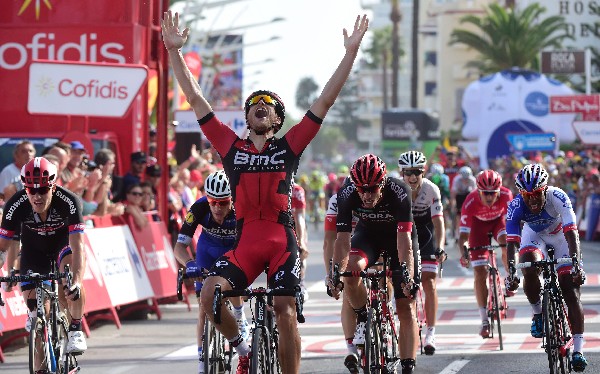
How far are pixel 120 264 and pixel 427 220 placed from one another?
4.33m

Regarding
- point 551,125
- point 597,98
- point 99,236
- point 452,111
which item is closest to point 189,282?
point 99,236

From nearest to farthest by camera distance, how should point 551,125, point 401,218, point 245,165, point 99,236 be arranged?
1. point 245,165
2. point 401,218
3. point 99,236
4. point 551,125

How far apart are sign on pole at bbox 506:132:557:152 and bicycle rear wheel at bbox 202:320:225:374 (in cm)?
4600

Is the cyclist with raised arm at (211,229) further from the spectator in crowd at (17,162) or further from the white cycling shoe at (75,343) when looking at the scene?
the spectator in crowd at (17,162)

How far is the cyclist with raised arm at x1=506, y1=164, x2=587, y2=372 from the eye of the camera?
39.1 ft

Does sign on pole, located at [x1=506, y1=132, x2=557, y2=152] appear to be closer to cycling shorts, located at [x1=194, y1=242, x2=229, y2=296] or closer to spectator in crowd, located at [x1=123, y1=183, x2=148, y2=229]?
spectator in crowd, located at [x1=123, y1=183, x2=148, y2=229]

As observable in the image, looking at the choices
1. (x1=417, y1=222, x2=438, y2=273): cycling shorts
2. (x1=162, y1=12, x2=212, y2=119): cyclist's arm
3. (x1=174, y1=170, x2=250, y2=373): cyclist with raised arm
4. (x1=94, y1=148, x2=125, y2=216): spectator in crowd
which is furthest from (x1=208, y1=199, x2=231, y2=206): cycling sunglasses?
(x1=94, y1=148, x2=125, y2=216): spectator in crowd

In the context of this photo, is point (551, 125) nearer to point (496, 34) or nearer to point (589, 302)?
point (496, 34)

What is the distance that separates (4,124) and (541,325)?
11.8m

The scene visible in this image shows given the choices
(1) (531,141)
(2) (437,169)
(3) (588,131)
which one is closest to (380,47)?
(1) (531,141)

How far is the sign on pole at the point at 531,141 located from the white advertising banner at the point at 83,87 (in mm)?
38247

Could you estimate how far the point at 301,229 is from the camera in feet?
56.9

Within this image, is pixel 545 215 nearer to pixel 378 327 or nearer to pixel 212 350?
pixel 378 327

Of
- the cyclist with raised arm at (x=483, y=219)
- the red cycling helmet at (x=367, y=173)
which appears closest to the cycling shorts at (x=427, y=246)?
the cyclist with raised arm at (x=483, y=219)
